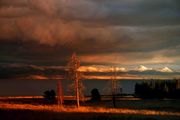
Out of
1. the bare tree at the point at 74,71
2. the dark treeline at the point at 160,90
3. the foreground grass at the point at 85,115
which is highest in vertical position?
the bare tree at the point at 74,71

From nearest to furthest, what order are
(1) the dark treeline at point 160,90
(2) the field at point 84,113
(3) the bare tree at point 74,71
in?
(2) the field at point 84,113, (3) the bare tree at point 74,71, (1) the dark treeline at point 160,90

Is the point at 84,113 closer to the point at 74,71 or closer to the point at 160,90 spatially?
the point at 74,71

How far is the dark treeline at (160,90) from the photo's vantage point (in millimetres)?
125688

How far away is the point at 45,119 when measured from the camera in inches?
2422

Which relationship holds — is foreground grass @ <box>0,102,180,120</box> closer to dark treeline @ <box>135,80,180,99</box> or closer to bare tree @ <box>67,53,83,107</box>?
bare tree @ <box>67,53,83,107</box>

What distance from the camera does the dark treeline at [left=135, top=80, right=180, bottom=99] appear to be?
125688 mm

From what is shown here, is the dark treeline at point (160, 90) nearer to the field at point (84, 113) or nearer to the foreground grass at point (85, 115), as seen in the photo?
the field at point (84, 113)

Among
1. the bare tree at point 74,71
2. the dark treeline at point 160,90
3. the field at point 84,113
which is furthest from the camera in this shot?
the dark treeline at point 160,90

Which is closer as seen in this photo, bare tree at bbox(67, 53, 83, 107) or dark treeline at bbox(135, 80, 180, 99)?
bare tree at bbox(67, 53, 83, 107)

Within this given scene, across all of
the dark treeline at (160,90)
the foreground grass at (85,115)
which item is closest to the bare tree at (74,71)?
the foreground grass at (85,115)

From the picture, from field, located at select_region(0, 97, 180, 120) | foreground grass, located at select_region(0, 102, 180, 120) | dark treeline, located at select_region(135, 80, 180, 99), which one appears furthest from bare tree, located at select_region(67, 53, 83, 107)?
dark treeline, located at select_region(135, 80, 180, 99)

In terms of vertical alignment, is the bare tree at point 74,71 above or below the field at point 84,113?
above

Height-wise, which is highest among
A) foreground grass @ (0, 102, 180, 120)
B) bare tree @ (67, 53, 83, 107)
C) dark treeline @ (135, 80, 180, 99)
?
bare tree @ (67, 53, 83, 107)

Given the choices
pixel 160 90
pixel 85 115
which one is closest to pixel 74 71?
pixel 85 115
